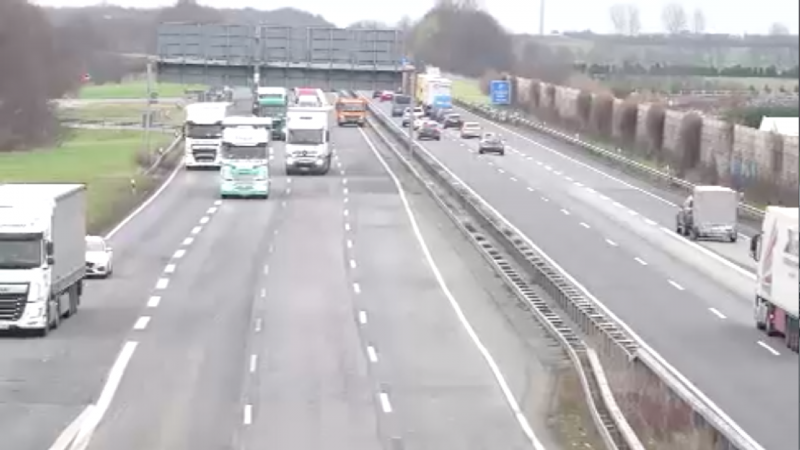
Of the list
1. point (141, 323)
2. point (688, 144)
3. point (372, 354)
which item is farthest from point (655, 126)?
point (372, 354)

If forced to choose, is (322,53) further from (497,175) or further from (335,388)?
(335,388)

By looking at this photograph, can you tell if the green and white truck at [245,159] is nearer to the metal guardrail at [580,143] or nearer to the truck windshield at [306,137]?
the truck windshield at [306,137]

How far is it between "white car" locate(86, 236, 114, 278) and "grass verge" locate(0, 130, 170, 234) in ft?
36.4

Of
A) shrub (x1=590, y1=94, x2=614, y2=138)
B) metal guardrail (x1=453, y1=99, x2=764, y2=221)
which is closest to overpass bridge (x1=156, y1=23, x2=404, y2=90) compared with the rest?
metal guardrail (x1=453, y1=99, x2=764, y2=221)

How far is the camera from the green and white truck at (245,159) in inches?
2881

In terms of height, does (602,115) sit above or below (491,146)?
above

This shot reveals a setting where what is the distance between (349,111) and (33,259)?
9480 cm

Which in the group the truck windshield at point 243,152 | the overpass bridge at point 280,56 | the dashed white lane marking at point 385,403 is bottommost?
the dashed white lane marking at point 385,403

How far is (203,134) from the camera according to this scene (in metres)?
88.7

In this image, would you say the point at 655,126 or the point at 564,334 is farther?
the point at 655,126

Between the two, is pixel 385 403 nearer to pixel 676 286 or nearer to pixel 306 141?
pixel 676 286

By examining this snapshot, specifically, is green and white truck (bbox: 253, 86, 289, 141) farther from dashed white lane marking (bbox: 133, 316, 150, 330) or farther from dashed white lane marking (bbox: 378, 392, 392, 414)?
dashed white lane marking (bbox: 378, 392, 392, 414)

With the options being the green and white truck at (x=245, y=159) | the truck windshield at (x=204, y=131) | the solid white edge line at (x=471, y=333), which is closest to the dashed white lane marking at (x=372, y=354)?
the solid white edge line at (x=471, y=333)

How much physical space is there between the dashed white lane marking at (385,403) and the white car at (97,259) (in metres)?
20.1
